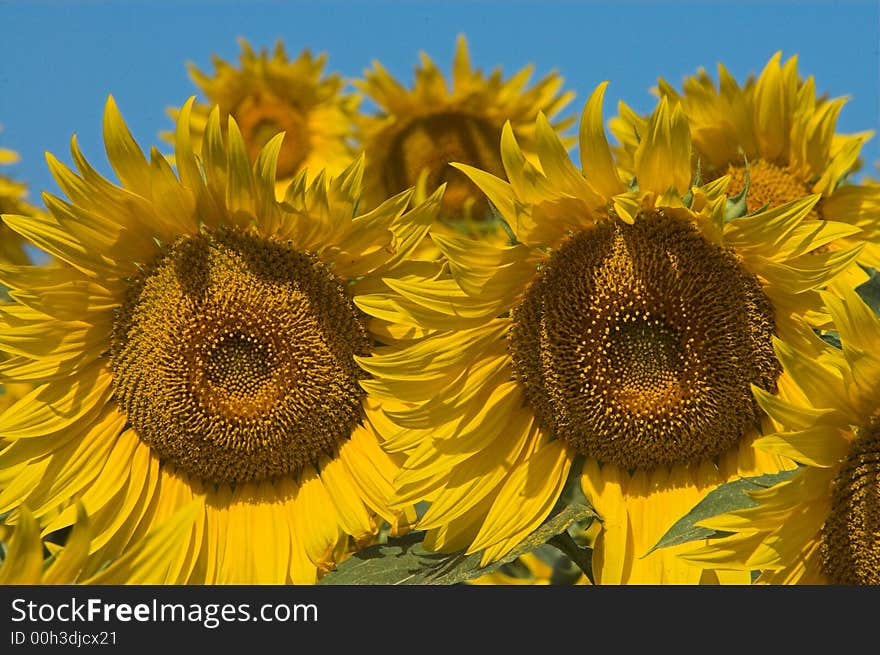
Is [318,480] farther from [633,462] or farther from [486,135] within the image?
[486,135]

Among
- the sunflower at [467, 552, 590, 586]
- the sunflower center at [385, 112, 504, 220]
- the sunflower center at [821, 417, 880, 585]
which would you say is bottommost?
the sunflower center at [821, 417, 880, 585]

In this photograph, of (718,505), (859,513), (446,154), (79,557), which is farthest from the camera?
(446,154)

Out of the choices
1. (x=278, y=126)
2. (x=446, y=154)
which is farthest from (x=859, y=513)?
(x=278, y=126)

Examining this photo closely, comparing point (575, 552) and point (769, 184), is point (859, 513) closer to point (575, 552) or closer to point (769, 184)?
point (575, 552)

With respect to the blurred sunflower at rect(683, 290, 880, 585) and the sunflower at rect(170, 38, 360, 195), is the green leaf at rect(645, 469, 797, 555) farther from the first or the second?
the sunflower at rect(170, 38, 360, 195)

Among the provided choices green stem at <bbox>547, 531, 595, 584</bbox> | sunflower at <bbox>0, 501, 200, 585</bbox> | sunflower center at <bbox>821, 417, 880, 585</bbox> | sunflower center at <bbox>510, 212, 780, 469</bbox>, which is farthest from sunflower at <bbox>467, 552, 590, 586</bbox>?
sunflower at <bbox>0, 501, 200, 585</bbox>
